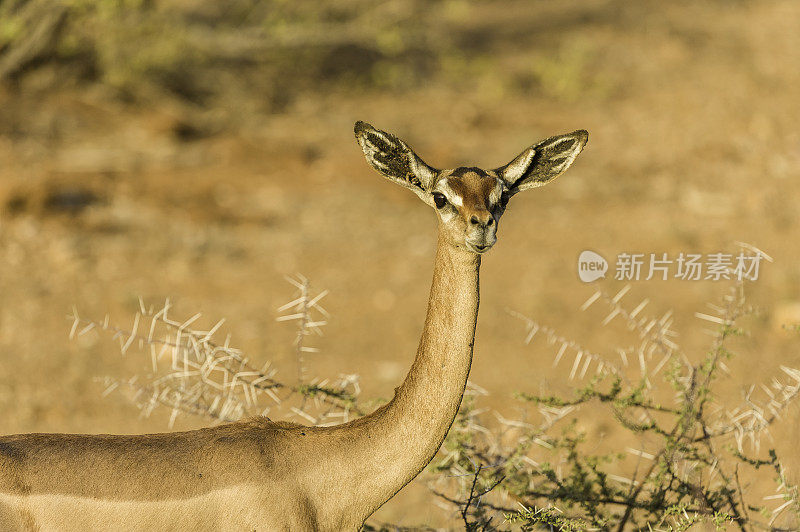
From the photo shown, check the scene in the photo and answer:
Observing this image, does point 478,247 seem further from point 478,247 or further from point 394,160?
point 394,160

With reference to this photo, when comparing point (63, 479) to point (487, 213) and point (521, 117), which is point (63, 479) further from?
point (521, 117)

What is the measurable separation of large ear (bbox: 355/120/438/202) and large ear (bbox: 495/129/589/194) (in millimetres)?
336

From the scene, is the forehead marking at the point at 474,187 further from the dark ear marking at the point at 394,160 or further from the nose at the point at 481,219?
the dark ear marking at the point at 394,160

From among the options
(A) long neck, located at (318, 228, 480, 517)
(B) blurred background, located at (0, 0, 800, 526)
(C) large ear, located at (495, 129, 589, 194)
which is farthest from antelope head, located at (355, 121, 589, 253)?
(B) blurred background, located at (0, 0, 800, 526)

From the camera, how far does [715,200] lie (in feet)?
44.8

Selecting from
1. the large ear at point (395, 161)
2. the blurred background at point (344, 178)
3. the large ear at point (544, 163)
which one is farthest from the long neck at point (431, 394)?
the blurred background at point (344, 178)

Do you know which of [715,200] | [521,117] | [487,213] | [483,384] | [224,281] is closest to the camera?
[487,213]

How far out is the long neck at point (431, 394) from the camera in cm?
403

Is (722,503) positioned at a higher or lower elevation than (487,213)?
lower

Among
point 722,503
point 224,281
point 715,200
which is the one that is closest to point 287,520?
point 722,503

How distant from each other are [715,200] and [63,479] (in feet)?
37.6

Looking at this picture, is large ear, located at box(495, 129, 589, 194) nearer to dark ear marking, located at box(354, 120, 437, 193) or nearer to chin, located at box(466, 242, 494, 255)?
dark ear marking, located at box(354, 120, 437, 193)

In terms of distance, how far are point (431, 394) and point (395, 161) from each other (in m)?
1.05

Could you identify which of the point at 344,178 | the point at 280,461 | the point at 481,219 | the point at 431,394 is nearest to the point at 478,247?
the point at 481,219
